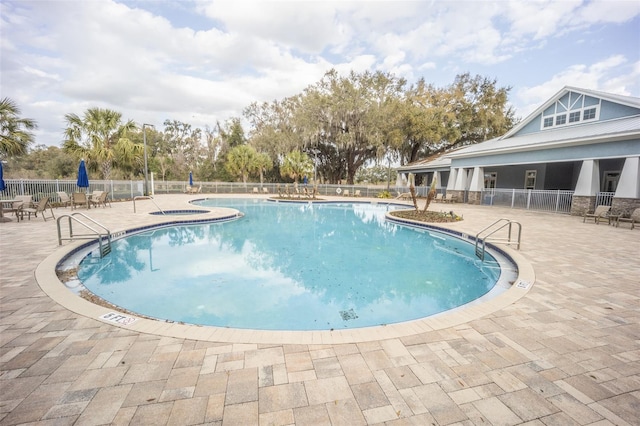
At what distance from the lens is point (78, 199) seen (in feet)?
38.5

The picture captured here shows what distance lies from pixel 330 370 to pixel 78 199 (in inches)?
568

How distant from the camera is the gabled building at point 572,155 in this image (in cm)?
1107

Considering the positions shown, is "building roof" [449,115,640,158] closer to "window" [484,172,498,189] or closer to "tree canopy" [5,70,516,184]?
"window" [484,172,498,189]

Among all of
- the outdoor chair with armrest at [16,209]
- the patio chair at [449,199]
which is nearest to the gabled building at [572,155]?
the patio chair at [449,199]

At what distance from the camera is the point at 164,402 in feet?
5.93

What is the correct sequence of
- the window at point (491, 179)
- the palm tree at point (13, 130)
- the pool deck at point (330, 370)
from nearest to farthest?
the pool deck at point (330, 370) < the palm tree at point (13, 130) < the window at point (491, 179)

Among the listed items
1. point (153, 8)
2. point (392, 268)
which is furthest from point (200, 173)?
point (392, 268)

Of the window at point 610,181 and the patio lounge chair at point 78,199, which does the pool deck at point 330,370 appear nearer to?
the patio lounge chair at point 78,199

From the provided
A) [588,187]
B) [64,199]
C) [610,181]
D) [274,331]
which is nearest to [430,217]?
[588,187]

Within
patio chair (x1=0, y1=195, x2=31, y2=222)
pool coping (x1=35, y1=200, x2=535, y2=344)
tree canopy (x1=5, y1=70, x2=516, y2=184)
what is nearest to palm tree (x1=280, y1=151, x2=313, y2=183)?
tree canopy (x1=5, y1=70, x2=516, y2=184)

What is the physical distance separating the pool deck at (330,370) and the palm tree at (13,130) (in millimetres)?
13016

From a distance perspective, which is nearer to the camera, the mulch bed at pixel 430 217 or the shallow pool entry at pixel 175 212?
the mulch bed at pixel 430 217

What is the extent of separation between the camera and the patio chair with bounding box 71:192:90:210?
11.5 metres

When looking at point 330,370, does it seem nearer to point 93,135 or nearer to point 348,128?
point 93,135
